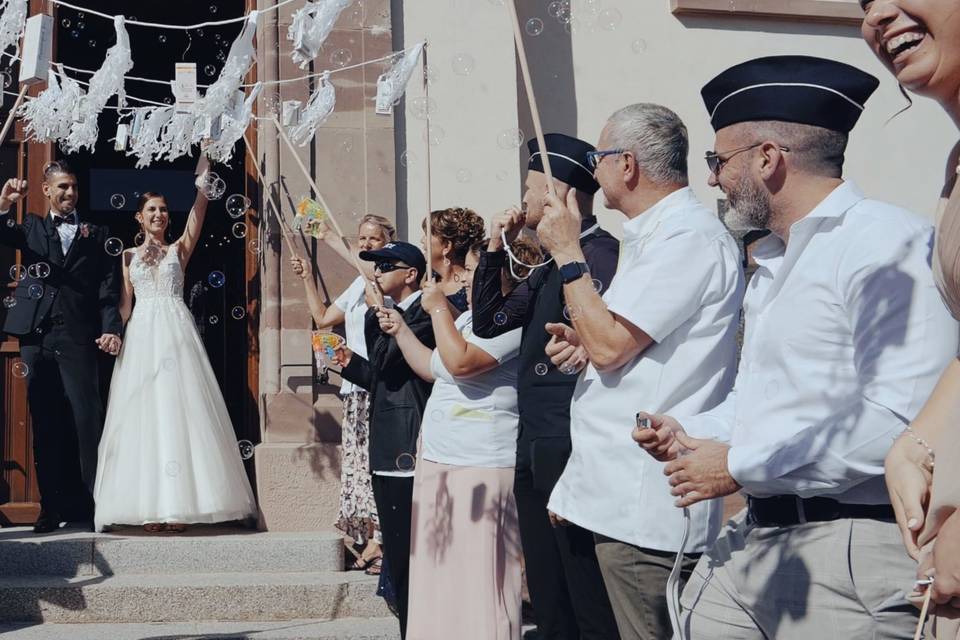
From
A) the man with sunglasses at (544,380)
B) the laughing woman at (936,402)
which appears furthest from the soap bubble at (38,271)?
the laughing woman at (936,402)

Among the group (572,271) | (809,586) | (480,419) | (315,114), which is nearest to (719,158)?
(572,271)

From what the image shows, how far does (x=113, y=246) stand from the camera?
26.3 feet

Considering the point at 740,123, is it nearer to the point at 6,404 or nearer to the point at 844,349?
the point at 844,349

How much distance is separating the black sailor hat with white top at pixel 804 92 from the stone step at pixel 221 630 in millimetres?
4012

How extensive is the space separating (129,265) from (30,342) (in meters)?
0.81

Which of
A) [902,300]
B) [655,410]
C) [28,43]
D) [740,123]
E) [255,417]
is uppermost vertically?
[28,43]

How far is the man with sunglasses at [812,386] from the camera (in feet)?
8.41

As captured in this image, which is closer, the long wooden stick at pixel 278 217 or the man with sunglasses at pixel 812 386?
the man with sunglasses at pixel 812 386

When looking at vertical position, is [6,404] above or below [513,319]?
below

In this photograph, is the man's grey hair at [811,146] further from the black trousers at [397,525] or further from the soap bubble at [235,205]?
the soap bubble at [235,205]

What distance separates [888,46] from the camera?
6.79 ft

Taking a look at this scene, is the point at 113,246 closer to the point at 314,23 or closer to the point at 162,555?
the point at 162,555

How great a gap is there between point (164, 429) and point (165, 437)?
0.05 m

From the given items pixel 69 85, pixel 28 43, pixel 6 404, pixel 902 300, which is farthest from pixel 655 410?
pixel 6 404
